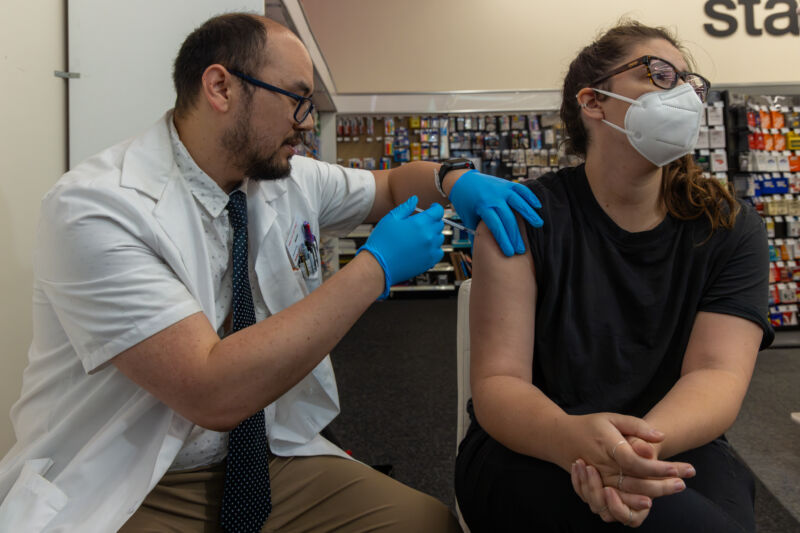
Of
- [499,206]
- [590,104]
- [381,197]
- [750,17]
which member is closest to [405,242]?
[499,206]

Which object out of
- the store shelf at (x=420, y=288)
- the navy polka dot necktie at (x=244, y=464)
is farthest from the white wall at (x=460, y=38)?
the navy polka dot necktie at (x=244, y=464)

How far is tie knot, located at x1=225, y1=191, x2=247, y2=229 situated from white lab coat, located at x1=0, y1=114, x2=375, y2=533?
123 millimetres

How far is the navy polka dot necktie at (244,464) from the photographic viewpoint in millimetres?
1110

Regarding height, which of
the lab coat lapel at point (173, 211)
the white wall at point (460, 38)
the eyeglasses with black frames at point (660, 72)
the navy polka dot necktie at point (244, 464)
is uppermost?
the white wall at point (460, 38)

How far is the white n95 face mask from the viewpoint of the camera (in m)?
1.14

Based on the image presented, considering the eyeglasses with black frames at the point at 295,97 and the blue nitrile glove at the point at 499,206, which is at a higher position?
the eyeglasses with black frames at the point at 295,97

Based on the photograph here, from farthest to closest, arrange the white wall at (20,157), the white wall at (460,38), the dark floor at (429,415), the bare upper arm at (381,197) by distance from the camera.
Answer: the white wall at (460,38)
the dark floor at (429,415)
the bare upper arm at (381,197)
the white wall at (20,157)

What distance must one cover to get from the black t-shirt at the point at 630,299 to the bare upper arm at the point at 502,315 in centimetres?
4

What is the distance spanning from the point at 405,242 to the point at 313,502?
654mm

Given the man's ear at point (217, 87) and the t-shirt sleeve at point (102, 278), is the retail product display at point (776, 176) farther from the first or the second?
the t-shirt sleeve at point (102, 278)

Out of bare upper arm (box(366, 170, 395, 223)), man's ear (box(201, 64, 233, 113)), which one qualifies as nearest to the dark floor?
bare upper arm (box(366, 170, 395, 223))

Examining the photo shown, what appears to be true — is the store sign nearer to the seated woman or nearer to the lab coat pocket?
the seated woman

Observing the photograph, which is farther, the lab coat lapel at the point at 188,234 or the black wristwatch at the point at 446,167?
the black wristwatch at the point at 446,167

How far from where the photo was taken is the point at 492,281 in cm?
111
